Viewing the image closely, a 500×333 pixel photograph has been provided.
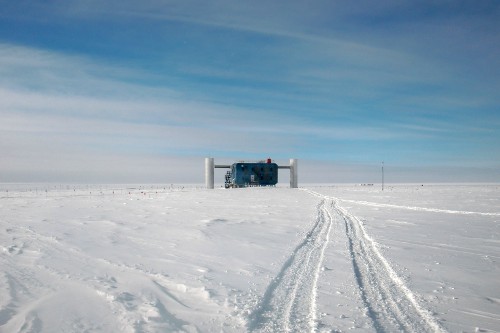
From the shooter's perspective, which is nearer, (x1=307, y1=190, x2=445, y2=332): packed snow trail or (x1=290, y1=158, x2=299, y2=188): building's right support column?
(x1=307, y1=190, x2=445, y2=332): packed snow trail

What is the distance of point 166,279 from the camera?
18.8 feet

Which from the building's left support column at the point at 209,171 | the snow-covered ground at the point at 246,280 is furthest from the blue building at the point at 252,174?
the snow-covered ground at the point at 246,280

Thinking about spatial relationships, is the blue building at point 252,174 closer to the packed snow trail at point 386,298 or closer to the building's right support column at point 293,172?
the building's right support column at point 293,172

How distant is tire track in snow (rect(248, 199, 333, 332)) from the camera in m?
3.98

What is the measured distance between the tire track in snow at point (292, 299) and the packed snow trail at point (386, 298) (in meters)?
0.70

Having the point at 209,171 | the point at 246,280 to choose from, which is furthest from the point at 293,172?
the point at 246,280

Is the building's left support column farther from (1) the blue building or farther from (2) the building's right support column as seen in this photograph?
(2) the building's right support column

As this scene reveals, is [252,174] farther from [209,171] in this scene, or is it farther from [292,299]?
[292,299]

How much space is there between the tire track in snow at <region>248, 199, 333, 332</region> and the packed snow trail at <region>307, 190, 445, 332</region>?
27.6 inches

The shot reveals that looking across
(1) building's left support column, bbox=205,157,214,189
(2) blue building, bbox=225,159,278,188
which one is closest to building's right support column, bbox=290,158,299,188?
(2) blue building, bbox=225,159,278,188

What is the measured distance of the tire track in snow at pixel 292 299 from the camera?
3.98m

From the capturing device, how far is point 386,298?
4.86 metres

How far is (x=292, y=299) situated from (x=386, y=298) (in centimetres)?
130

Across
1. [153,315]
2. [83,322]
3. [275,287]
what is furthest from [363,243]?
[83,322]
